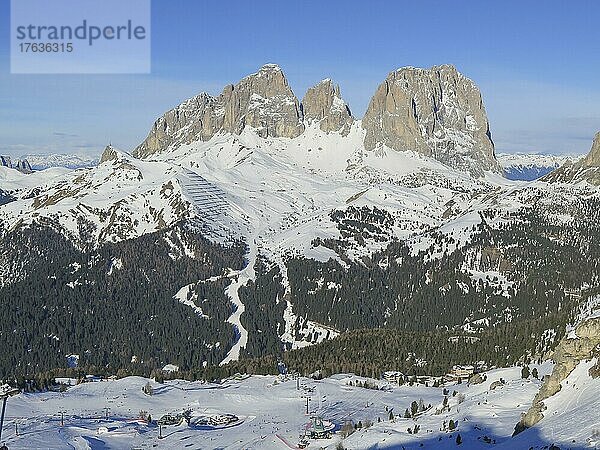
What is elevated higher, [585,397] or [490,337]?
[585,397]

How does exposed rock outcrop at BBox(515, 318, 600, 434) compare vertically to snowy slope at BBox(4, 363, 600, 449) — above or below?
above

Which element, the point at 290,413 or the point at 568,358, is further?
the point at 290,413

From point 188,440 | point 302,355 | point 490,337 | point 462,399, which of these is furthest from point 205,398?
point 490,337

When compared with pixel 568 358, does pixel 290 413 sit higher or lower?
lower

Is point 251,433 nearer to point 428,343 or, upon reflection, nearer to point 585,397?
point 585,397

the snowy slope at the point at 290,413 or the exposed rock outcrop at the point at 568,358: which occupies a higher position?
the exposed rock outcrop at the point at 568,358

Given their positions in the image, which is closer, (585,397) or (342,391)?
(585,397)

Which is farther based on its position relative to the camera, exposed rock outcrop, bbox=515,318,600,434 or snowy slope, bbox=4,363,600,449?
exposed rock outcrop, bbox=515,318,600,434

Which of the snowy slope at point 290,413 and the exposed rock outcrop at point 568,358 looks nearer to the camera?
the snowy slope at point 290,413
